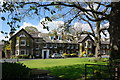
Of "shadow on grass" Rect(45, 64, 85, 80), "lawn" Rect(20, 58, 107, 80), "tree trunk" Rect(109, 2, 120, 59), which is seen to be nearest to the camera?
"tree trunk" Rect(109, 2, 120, 59)

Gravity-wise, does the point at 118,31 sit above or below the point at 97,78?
above

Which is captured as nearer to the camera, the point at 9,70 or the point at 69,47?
the point at 9,70

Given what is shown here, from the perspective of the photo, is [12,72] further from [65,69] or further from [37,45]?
[37,45]

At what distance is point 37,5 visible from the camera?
7.90 meters

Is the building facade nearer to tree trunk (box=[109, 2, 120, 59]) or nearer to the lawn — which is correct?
the lawn

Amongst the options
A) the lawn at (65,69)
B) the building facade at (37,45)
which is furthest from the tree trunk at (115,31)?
the building facade at (37,45)

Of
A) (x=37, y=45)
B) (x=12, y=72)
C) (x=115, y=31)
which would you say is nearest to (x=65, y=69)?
(x=115, y=31)

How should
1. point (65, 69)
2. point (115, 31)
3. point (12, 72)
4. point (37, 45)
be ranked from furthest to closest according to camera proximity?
point (37, 45) < point (65, 69) < point (115, 31) < point (12, 72)

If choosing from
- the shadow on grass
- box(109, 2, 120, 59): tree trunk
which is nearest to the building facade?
the shadow on grass

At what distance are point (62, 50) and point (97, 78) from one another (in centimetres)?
3759

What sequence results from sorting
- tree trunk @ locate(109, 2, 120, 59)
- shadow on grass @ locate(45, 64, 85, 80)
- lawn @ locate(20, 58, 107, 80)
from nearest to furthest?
1. tree trunk @ locate(109, 2, 120, 59)
2. shadow on grass @ locate(45, 64, 85, 80)
3. lawn @ locate(20, 58, 107, 80)

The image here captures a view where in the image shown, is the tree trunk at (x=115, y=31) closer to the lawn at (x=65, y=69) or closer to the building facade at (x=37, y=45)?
the lawn at (x=65, y=69)

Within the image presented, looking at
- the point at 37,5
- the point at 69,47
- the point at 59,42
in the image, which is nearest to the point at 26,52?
the point at 59,42

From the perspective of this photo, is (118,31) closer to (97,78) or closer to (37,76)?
(97,78)
